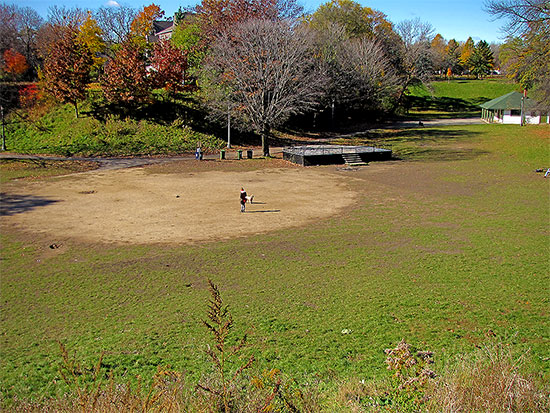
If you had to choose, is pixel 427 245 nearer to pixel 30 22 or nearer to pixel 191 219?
pixel 191 219

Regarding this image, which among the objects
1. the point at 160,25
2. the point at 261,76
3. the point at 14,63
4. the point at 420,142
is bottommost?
the point at 420,142

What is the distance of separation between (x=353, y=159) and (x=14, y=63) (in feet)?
135

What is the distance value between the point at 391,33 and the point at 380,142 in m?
36.2

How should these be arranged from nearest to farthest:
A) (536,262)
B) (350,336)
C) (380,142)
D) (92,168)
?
(350,336)
(536,262)
(92,168)
(380,142)

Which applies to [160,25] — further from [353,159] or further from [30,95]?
[353,159]

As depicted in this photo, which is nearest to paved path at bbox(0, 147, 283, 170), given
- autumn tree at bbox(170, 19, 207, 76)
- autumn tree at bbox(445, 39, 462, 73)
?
autumn tree at bbox(170, 19, 207, 76)

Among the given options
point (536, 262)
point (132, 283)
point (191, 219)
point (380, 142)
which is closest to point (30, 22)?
point (380, 142)

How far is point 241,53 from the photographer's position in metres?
40.6

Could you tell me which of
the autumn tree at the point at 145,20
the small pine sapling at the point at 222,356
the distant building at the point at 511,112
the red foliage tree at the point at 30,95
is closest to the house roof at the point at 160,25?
the autumn tree at the point at 145,20

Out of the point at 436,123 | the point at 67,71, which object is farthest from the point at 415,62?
the point at 67,71

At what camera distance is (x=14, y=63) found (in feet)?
175

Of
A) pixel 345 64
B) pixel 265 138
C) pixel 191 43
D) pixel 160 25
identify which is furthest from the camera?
pixel 160 25

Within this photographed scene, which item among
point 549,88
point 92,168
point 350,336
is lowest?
point 350,336

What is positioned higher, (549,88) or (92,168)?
(549,88)
